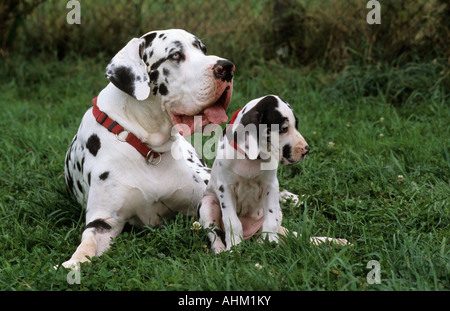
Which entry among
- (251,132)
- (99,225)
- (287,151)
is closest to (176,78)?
(251,132)

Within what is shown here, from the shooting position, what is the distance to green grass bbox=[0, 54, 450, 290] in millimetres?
3113

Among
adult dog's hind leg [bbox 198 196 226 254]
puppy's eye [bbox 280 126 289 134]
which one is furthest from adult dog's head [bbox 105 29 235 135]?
adult dog's hind leg [bbox 198 196 226 254]

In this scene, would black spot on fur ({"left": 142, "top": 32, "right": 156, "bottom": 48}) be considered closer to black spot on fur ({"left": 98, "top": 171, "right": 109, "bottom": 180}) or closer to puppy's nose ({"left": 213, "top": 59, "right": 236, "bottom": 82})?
puppy's nose ({"left": 213, "top": 59, "right": 236, "bottom": 82})

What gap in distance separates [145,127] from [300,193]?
4.89 ft

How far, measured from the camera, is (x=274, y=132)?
11.4ft

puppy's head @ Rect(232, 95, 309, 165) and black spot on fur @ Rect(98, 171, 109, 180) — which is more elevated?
puppy's head @ Rect(232, 95, 309, 165)

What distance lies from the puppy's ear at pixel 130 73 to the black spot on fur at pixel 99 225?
0.81 metres

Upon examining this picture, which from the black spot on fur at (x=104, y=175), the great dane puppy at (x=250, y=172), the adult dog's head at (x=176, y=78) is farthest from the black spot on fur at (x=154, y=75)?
the black spot on fur at (x=104, y=175)

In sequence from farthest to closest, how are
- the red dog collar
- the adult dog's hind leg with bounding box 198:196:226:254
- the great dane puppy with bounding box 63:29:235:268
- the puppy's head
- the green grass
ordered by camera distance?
the red dog collar, the adult dog's hind leg with bounding box 198:196:226:254, the great dane puppy with bounding box 63:29:235:268, the puppy's head, the green grass

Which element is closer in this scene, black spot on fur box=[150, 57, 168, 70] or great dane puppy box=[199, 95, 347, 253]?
great dane puppy box=[199, 95, 347, 253]

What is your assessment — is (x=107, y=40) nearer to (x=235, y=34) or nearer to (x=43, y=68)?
(x=43, y=68)

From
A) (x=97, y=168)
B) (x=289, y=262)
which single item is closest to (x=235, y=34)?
(x=97, y=168)

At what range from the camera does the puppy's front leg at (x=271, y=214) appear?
361 centimetres

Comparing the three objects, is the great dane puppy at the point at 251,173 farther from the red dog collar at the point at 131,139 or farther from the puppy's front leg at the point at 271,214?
the red dog collar at the point at 131,139
